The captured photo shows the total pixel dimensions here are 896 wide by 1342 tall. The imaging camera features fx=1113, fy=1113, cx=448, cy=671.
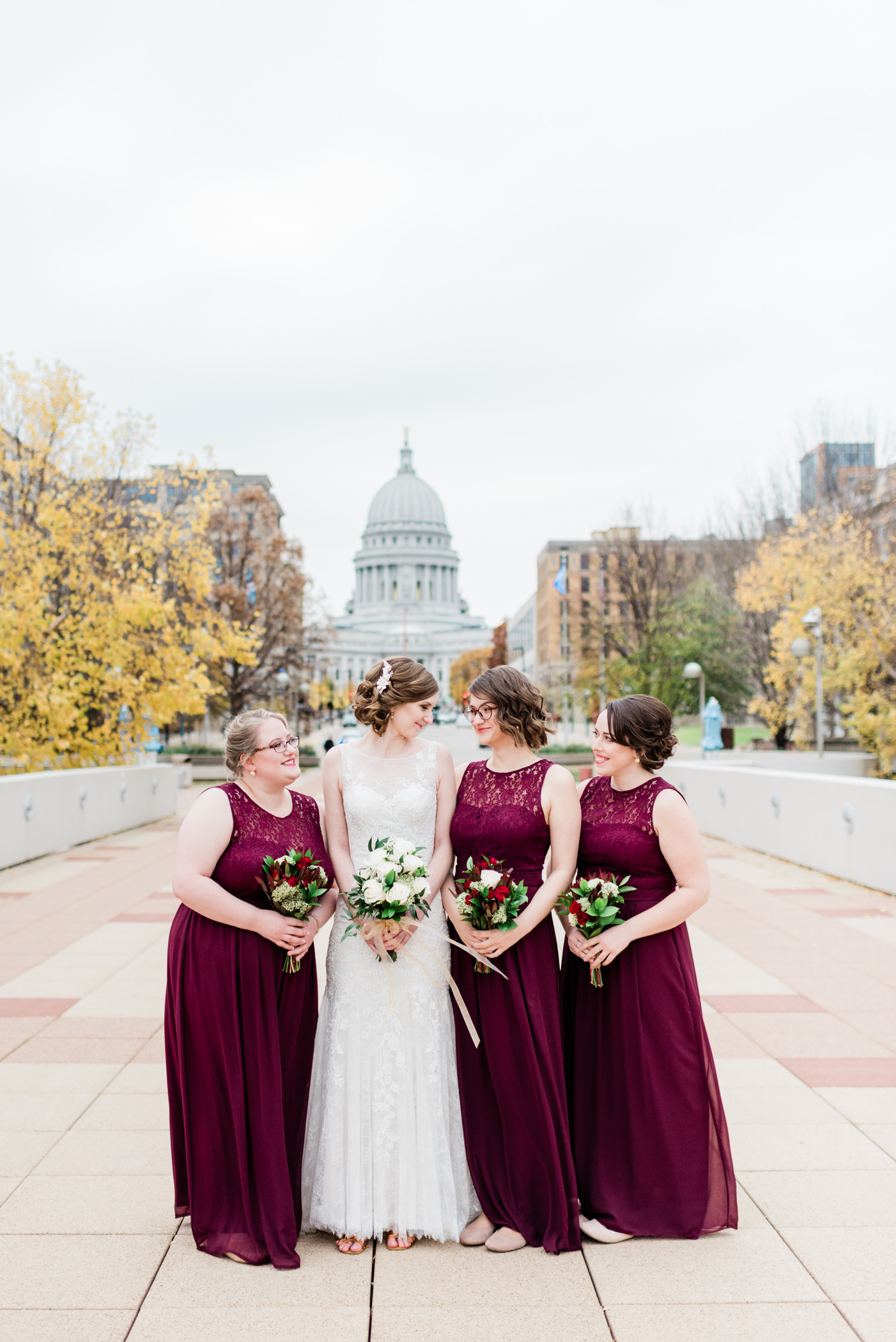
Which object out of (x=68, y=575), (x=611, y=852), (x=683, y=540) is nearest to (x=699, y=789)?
(x=68, y=575)

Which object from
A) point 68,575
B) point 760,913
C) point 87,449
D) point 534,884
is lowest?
point 760,913

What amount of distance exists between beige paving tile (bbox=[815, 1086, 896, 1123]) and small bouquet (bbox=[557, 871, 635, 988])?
7.05 ft

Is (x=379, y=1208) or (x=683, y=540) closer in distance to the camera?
(x=379, y=1208)

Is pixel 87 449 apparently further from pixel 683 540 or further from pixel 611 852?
pixel 683 540

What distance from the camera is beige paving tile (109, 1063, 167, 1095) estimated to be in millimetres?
5934

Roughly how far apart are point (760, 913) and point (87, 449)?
14.3 metres

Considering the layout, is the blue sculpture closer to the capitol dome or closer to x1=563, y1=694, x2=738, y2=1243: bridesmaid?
x1=563, y1=694, x2=738, y2=1243: bridesmaid

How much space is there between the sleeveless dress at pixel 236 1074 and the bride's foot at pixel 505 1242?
2.35ft

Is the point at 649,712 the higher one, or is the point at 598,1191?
the point at 649,712

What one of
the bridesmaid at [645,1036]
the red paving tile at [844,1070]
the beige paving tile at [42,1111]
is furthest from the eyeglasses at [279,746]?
the red paving tile at [844,1070]

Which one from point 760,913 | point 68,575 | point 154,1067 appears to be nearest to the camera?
point 154,1067

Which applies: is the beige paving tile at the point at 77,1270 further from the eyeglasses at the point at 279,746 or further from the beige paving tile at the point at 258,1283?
the eyeglasses at the point at 279,746

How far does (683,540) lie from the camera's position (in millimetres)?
51219

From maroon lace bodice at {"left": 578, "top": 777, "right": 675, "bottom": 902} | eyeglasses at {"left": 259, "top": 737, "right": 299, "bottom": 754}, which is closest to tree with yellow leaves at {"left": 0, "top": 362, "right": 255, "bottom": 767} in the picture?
eyeglasses at {"left": 259, "top": 737, "right": 299, "bottom": 754}
